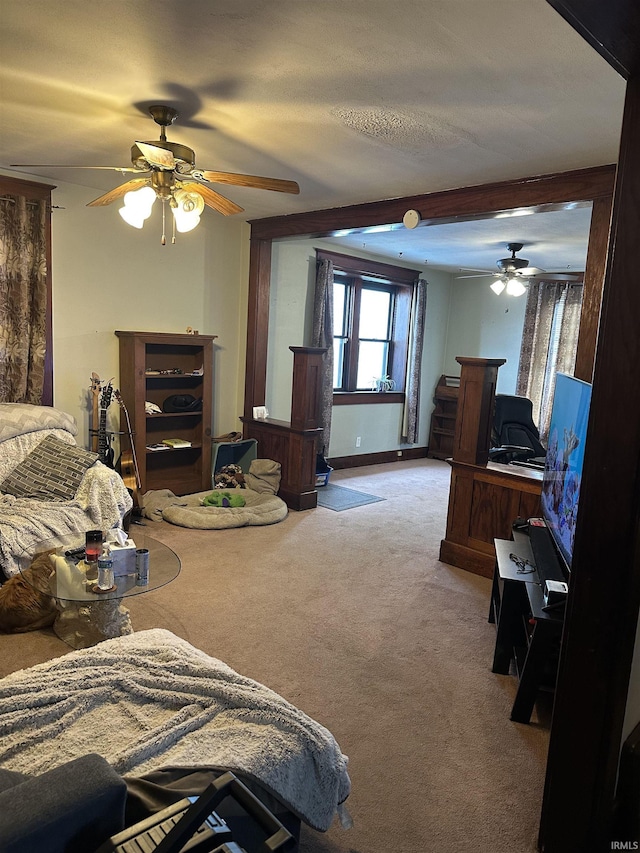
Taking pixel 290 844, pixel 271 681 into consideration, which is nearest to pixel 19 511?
pixel 271 681

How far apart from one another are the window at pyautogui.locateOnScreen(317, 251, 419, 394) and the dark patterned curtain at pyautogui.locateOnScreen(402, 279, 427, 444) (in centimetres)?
7

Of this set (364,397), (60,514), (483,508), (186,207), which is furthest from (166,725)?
(364,397)

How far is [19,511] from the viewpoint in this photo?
10.3ft

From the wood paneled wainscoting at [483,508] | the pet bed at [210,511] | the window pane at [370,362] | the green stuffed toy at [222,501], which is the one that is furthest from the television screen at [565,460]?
the window pane at [370,362]

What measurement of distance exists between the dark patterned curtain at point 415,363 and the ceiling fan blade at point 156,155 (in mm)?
4860

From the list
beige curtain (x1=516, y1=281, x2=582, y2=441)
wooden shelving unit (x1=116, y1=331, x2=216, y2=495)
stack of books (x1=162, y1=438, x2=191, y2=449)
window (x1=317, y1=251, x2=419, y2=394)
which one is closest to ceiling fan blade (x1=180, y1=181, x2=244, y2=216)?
wooden shelving unit (x1=116, y1=331, x2=216, y2=495)

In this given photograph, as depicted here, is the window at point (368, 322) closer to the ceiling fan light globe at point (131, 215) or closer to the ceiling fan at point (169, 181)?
the ceiling fan at point (169, 181)

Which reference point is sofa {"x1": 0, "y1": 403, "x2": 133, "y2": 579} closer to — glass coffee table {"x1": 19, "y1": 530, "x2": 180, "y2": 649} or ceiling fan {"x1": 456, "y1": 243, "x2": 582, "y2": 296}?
glass coffee table {"x1": 19, "y1": 530, "x2": 180, "y2": 649}

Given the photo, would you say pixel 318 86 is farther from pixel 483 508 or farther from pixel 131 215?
pixel 483 508

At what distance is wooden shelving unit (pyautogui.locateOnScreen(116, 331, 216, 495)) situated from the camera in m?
4.47

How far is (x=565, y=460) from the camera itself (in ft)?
8.16

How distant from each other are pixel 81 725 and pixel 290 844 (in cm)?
76

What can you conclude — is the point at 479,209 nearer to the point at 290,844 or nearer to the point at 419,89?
the point at 419,89

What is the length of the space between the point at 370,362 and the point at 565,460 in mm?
4641
